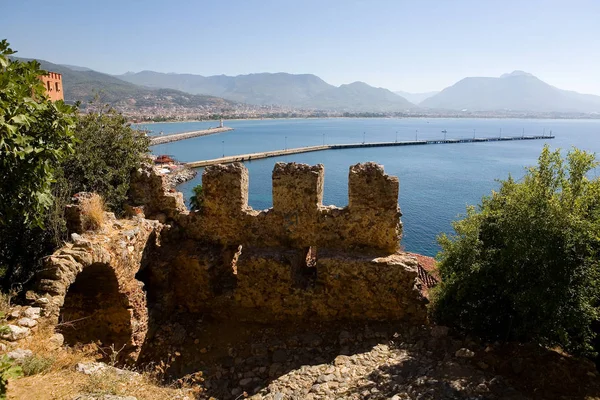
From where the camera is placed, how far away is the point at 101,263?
29.9 feet

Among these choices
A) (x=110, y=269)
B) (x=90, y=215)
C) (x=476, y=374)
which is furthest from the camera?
(x=90, y=215)

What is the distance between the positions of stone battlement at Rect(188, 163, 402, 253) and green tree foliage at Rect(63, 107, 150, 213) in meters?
4.34

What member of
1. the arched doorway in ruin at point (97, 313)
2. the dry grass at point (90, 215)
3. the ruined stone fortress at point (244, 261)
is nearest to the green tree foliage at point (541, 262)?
the ruined stone fortress at point (244, 261)

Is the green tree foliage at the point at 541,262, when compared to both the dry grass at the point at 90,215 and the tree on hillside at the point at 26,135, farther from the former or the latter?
the dry grass at the point at 90,215

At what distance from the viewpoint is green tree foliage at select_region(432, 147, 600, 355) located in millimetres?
8211

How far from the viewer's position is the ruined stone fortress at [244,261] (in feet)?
33.4

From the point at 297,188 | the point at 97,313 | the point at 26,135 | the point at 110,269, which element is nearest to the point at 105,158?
the point at 97,313

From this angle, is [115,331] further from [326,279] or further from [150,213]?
[326,279]

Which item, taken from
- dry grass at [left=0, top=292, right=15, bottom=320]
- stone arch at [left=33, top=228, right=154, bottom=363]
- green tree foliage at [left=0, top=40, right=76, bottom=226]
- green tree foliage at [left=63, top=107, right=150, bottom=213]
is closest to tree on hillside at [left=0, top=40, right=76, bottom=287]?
green tree foliage at [left=0, top=40, right=76, bottom=226]

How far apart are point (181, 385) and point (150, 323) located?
91.8 inches

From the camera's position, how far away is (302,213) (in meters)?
11.2

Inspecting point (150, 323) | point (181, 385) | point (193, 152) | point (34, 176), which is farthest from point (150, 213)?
point (193, 152)

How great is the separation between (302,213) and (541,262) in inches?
224

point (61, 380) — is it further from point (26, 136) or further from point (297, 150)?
point (297, 150)
